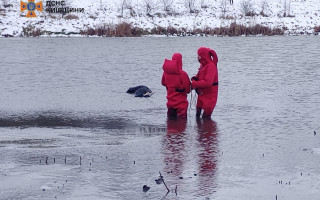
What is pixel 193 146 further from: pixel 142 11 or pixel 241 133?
pixel 142 11

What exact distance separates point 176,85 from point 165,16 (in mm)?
35976

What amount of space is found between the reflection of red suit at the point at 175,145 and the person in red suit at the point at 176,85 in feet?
0.83

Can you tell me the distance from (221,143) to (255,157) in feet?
3.84

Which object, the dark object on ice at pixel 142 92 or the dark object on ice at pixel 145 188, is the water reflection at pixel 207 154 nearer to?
the dark object on ice at pixel 145 188

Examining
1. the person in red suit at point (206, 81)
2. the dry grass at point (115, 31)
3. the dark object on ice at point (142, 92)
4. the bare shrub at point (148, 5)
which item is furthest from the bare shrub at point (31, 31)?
the person in red suit at point (206, 81)

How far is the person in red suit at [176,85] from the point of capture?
14000 millimetres

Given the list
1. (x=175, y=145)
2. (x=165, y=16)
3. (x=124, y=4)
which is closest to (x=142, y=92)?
(x=175, y=145)

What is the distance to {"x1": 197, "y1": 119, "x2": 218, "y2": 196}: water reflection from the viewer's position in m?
9.02

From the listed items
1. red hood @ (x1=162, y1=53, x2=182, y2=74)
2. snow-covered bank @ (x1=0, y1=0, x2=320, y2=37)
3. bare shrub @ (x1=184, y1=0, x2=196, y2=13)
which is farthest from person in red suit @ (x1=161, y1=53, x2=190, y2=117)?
bare shrub @ (x1=184, y1=0, x2=196, y2=13)

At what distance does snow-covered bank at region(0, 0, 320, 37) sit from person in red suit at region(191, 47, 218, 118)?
29358 mm

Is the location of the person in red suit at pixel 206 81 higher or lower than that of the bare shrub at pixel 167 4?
lower

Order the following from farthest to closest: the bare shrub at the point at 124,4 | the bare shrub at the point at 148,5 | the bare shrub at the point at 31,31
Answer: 1. the bare shrub at the point at 124,4
2. the bare shrub at the point at 148,5
3. the bare shrub at the point at 31,31

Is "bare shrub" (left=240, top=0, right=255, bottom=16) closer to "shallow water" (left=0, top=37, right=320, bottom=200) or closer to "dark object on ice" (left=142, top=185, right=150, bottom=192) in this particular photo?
"shallow water" (left=0, top=37, right=320, bottom=200)

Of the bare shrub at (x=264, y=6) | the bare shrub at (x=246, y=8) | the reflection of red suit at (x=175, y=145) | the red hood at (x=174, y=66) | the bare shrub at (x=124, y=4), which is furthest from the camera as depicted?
the bare shrub at (x=264, y=6)
